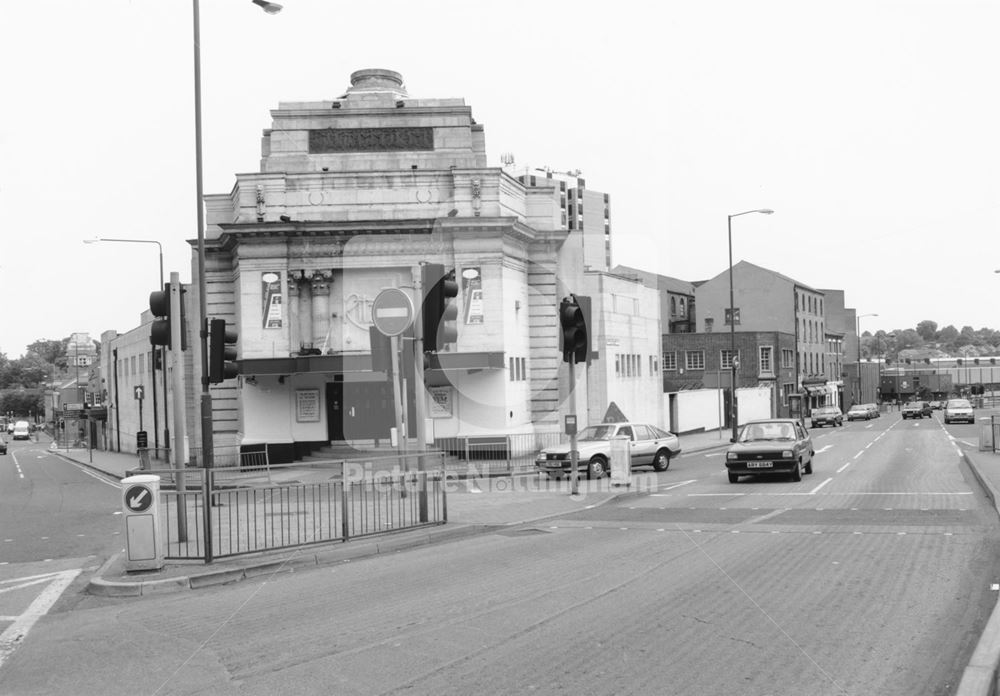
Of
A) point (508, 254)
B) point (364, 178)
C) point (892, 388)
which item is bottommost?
point (892, 388)

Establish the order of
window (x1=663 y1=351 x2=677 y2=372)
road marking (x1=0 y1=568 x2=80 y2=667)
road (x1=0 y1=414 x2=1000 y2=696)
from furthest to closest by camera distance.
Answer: window (x1=663 y1=351 x2=677 y2=372) → road marking (x1=0 y1=568 x2=80 y2=667) → road (x1=0 y1=414 x2=1000 y2=696)

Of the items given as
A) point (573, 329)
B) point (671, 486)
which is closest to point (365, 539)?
point (573, 329)

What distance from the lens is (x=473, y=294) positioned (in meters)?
32.5

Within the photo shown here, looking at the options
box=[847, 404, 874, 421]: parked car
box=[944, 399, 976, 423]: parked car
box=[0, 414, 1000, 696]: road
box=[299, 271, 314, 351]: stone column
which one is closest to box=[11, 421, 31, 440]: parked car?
box=[299, 271, 314, 351]: stone column

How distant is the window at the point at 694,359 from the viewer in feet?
217

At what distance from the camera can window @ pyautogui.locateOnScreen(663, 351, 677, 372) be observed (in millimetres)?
67062

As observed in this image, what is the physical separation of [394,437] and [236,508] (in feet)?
49.8

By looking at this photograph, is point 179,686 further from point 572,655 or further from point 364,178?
point 364,178

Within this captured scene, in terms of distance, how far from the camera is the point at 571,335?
18641 mm

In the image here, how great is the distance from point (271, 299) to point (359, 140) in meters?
6.57

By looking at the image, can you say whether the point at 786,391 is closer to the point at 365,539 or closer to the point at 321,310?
the point at 321,310

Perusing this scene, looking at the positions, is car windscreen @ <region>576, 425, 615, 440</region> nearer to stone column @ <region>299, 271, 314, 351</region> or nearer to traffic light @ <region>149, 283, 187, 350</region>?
stone column @ <region>299, 271, 314, 351</region>

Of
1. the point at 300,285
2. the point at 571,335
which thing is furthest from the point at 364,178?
the point at 571,335

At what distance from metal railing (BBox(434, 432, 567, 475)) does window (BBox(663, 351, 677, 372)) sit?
3657 centimetres
